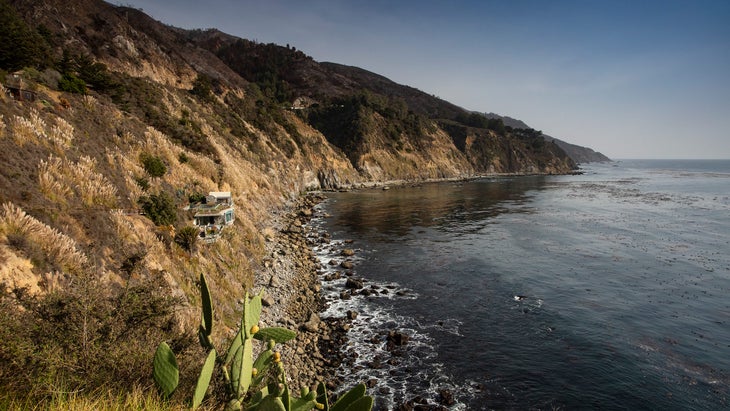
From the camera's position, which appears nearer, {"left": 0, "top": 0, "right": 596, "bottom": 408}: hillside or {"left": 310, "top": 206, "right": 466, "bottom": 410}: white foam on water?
{"left": 0, "top": 0, "right": 596, "bottom": 408}: hillside

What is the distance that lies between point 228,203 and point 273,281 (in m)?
6.82

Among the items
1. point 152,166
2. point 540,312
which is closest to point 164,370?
point 152,166

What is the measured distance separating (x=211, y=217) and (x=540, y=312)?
77.2ft

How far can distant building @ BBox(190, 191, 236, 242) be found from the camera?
70.9ft

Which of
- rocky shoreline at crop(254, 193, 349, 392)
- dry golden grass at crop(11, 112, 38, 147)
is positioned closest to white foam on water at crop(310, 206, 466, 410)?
rocky shoreline at crop(254, 193, 349, 392)

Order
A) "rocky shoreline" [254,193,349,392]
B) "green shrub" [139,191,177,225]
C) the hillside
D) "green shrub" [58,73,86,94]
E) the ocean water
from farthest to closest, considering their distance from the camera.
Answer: "green shrub" [58,73,86,94] → "green shrub" [139,191,177,225] → "rocky shoreline" [254,193,349,392] → the ocean water → the hillside

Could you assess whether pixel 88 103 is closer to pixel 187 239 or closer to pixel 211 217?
pixel 211 217

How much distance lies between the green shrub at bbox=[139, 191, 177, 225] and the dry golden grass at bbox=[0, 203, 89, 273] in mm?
6571

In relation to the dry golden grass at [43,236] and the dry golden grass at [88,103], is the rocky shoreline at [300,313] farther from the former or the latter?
the dry golden grass at [88,103]

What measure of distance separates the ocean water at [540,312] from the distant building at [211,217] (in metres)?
9.20

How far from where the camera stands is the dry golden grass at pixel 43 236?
10961 mm

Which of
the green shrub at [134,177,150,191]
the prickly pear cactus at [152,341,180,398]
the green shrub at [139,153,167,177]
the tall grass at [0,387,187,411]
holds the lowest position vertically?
the tall grass at [0,387,187,411]

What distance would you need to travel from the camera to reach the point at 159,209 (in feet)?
62.5

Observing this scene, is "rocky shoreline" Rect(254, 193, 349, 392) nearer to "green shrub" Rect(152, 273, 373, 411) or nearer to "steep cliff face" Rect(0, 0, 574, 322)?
"steep cliff face" Rect(0, 0, 574, 322)
